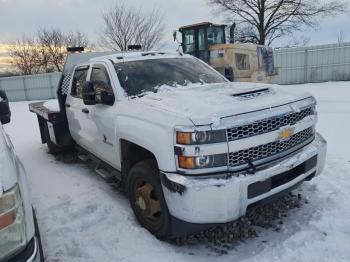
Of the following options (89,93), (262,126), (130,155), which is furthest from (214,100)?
(89,93)

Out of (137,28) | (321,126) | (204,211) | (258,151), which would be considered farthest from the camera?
(137,28)

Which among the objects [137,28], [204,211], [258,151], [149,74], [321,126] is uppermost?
[137,28]

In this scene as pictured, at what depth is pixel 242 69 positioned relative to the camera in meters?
14.5

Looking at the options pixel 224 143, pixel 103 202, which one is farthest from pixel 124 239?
pixel 224 143

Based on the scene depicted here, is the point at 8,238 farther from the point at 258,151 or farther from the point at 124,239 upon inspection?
the point at 258,151

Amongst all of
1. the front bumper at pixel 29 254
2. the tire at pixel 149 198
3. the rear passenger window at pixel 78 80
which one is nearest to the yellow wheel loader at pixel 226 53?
the rear passenger window at pixel 78 80

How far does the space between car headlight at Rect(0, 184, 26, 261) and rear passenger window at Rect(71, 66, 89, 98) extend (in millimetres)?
3492

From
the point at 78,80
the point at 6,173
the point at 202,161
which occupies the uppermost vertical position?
the point at 78,80

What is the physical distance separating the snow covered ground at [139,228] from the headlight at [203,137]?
1.11 m

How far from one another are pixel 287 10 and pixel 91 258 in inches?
1348

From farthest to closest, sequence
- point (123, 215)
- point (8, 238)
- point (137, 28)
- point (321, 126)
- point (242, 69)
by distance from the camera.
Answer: point (137, 28) < point (242, 69) < point (321, 126) < point (123, 215) < point (8, 238)

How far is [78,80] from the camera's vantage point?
18.5ft

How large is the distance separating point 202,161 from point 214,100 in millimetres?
675

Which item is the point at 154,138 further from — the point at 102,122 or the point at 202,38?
the point at 202,38
